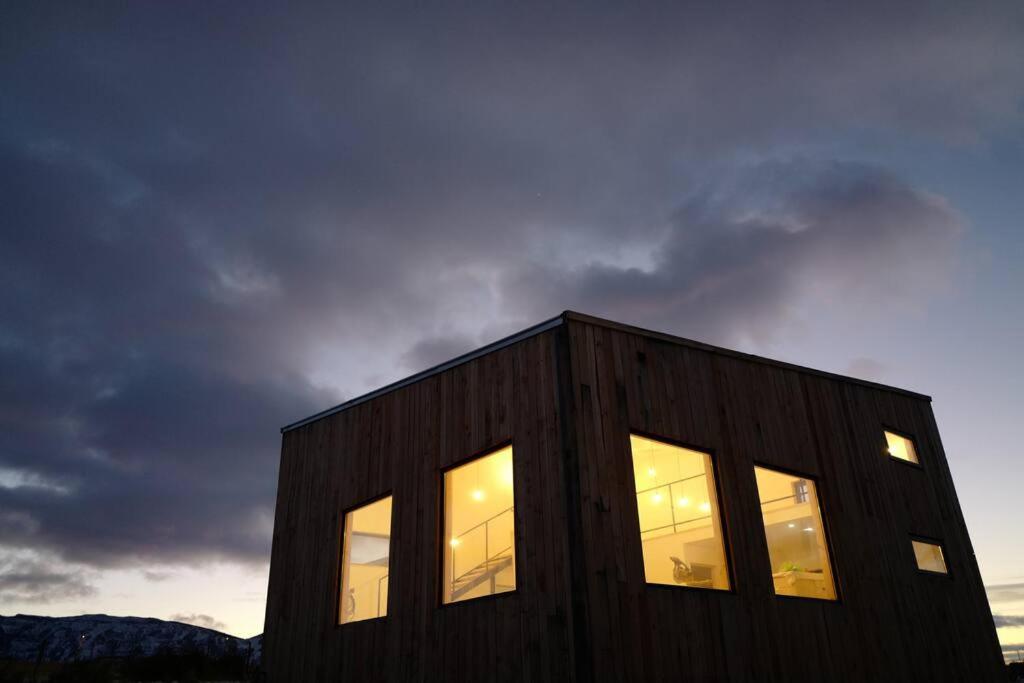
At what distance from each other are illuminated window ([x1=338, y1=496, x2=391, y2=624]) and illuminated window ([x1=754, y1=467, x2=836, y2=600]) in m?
4.88

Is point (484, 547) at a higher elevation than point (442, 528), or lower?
lower

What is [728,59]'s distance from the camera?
539 inches

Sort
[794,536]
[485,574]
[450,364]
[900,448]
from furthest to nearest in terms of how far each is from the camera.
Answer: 1. [900,448]
2. [450,364]
3. [794,536]
4. [485,574]

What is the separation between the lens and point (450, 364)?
28.1ft

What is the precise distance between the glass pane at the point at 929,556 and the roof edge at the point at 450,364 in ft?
22.3

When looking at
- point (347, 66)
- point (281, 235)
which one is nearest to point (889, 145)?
point (347, 66)

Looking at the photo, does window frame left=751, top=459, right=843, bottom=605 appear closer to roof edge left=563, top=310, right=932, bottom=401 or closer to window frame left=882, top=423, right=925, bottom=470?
roof edge left=563, top=310, right=932, bottom=401

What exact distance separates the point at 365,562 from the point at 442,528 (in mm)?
1831

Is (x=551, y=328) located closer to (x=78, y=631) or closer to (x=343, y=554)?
(x=343, y=554)

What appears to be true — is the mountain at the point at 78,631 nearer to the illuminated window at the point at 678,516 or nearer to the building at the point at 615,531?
the building at the point at 615,531

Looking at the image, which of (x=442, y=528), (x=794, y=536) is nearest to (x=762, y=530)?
(x=794, y=536)

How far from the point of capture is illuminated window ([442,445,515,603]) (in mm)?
7152

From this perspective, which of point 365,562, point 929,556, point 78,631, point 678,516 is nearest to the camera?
point 678,516

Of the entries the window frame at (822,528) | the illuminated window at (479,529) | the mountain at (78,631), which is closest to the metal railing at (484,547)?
the illuminated window at (479,529)
